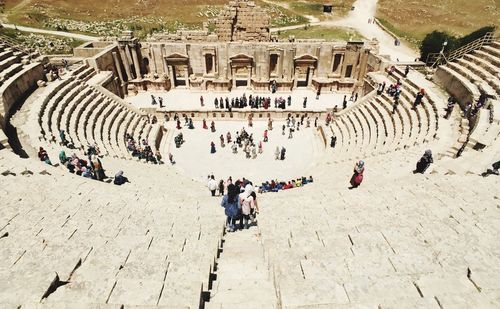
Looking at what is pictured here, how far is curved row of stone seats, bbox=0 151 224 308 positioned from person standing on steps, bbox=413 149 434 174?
7.85 meters

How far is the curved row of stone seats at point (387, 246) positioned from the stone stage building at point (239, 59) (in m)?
19.7

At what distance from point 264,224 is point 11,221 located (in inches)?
264

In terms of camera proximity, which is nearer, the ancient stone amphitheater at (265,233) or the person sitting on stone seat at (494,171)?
the ancient stone amphitheater at (265,233)

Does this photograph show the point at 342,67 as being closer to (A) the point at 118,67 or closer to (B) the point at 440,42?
(B) the point at 440,42

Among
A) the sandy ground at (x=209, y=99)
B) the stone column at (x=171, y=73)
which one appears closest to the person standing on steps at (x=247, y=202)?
the sandy ground at (x=209, y=99)

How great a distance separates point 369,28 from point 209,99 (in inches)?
1283

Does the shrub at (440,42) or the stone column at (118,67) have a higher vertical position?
the shrub at (440,42)

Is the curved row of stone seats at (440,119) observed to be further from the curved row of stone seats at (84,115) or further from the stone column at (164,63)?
the stone column at (164,63)

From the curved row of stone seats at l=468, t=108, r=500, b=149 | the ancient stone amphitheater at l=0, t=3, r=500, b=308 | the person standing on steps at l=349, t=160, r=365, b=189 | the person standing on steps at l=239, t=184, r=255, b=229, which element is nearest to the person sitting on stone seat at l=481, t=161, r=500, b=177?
the ancient stone amphitheater at l=0, t=3, r=500, b=308

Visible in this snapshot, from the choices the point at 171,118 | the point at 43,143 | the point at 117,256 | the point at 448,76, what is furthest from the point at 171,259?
the point at 448,76

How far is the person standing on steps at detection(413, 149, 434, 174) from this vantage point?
37.3 feet

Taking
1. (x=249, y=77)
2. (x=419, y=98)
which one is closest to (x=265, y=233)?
(x=419, y=98)

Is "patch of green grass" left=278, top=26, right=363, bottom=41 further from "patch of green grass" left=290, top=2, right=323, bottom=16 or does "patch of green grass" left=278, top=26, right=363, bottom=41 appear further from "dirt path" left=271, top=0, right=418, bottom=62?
"patch of green grass" left=290, top=2, right=323, bottom=16

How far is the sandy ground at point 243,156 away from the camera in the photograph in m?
17.8
